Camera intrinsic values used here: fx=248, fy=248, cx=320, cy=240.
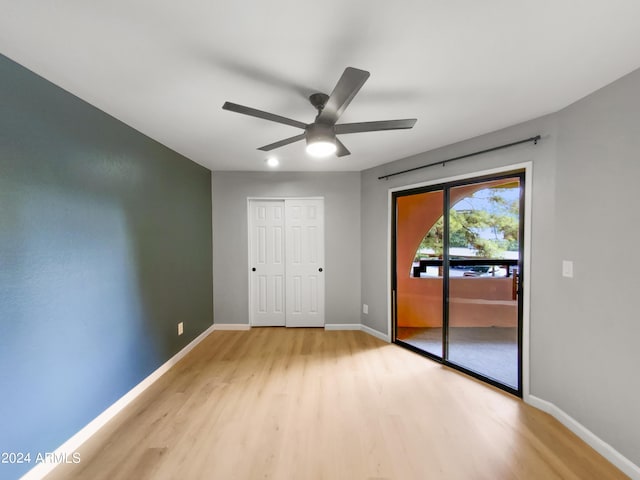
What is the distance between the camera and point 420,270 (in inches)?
139

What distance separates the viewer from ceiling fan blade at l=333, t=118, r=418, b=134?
1.51 m

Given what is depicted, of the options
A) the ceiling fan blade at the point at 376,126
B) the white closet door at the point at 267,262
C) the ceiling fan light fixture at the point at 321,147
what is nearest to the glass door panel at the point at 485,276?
the ceiling fan blade at the point at 376,126

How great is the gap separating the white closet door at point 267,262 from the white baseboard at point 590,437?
9.99ft

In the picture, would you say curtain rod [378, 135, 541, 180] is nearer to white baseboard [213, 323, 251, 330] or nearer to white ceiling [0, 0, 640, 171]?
white ceiling [0, 0, 640, 171]

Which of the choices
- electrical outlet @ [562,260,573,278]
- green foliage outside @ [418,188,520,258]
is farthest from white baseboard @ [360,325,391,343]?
electrical outlet @ [562,260,573,278]

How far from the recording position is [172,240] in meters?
2.79

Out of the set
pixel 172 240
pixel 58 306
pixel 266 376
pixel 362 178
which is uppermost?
pixel 362 178

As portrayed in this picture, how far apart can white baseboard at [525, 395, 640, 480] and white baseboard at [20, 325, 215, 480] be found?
3400 mm

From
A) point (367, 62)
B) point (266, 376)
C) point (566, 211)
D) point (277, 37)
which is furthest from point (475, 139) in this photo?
point (266, 376)

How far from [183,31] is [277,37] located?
44 cm

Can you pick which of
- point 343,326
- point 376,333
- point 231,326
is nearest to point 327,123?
point 376,333

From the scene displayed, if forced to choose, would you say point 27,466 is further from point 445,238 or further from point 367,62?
point 445,238

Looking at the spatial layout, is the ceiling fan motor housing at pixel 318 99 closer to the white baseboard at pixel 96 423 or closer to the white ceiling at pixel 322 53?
the white ceiling at pixel 322 53

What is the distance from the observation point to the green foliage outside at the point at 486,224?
233 cm
